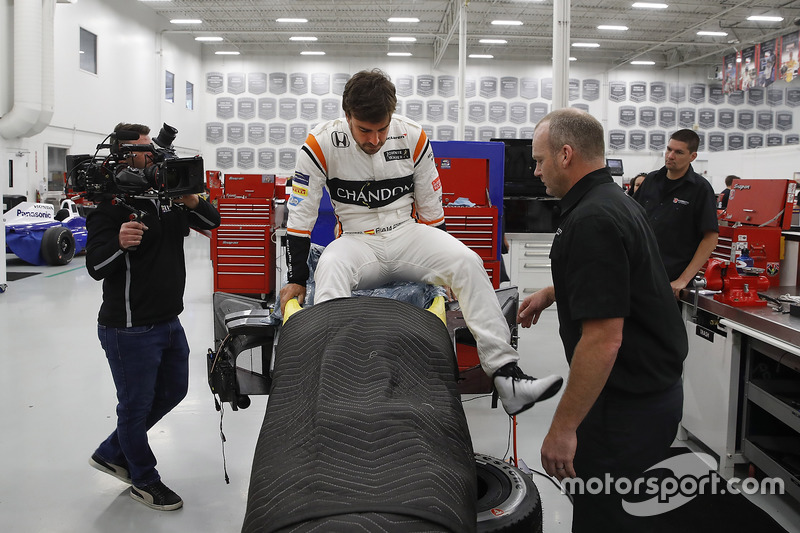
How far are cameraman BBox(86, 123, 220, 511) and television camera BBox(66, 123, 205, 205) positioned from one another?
3cm

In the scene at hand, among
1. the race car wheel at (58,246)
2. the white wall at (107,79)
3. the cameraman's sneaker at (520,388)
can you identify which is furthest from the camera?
the white wall at (107,79)

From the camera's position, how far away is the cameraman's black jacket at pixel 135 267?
2641mm

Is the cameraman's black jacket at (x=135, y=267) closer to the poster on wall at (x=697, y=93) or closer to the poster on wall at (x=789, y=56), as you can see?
the poster on wall at (x=789, y=56)

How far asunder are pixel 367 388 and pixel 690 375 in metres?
2.69

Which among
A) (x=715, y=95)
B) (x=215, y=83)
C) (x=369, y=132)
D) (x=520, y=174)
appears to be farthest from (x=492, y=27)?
(x=369, y=132)

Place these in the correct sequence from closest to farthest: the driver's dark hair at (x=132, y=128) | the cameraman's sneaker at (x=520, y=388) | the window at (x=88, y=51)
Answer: the cameraman's sneaker at (x=520, y=388), the driver's dark hair at (x=132, y=128), the window at (x=88, y=51)

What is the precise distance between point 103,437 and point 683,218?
3.67m

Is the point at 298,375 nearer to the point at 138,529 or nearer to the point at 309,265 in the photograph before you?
the point at 309,265

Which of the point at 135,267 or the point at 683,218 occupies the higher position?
the point at 683,218

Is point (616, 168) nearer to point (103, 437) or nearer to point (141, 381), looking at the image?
point (103, 437)

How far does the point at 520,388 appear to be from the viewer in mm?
1910

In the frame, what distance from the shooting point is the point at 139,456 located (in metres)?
2.83

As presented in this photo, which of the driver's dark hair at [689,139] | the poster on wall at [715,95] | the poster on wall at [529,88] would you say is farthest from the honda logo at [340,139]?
the poster on wall at [715,95]

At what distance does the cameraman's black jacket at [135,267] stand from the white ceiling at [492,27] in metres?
12.9
